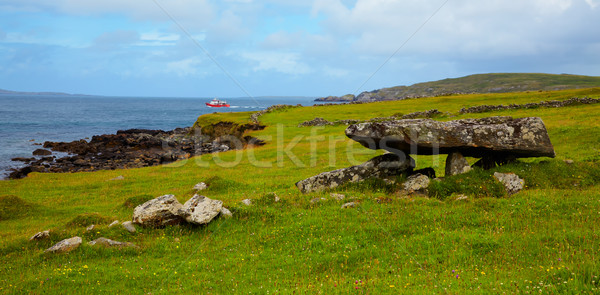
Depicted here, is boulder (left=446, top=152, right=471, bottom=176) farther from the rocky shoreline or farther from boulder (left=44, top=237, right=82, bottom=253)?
the rocky shoreline

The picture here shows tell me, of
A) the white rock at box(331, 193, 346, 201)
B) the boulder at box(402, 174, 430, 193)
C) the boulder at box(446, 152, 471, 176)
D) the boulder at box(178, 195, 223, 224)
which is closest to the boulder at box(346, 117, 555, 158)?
the boulder at box(446, 152, 471, 176)

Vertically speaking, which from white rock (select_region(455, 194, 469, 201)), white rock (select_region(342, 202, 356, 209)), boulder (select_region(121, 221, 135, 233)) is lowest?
boulder (select_region(121, 221, 135, 233))

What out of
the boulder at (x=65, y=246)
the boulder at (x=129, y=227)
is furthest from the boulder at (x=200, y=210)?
the boulder at (x=65, y=246)

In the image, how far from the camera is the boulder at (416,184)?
18.6m

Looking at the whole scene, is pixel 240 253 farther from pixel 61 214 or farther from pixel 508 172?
pixel 61 214

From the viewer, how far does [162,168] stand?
140 feet

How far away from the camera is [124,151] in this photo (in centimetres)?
6825

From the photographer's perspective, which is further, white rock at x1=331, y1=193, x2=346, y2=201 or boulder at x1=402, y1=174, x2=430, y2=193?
boulder at x1=402, y1=174, x2=430, y2=193

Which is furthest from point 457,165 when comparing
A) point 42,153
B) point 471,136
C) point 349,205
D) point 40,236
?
point 42,153

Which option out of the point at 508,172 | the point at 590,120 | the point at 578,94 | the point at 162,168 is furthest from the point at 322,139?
the point at 578,94

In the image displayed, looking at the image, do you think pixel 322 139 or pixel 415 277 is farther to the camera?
pixel 322 139

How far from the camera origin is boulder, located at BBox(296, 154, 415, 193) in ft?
68.2

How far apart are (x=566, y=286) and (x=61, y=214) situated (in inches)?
1026

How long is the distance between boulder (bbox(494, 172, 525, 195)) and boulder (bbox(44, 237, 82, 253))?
1914cm
